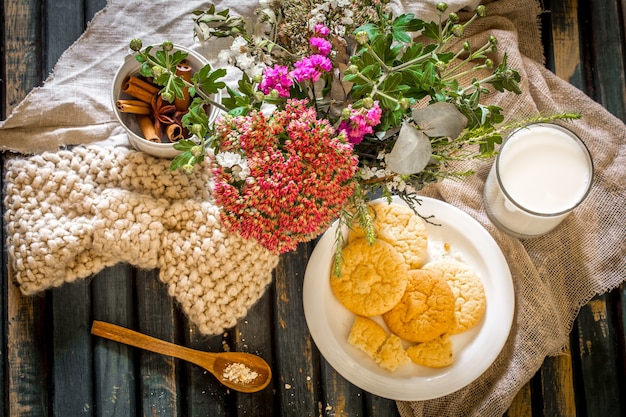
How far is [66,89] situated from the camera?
124 centimetres


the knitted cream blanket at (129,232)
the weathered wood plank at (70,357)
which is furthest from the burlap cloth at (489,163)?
the weathered wood plank at (70,357)

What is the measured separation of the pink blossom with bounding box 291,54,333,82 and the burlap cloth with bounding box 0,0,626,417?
0.43m

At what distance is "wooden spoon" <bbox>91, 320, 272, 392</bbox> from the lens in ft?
4.01

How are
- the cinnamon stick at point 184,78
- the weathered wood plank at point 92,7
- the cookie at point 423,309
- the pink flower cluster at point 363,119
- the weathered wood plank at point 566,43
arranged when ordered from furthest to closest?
the weathered wood plank at point 566,43
the weathered wood plank at point 92,7
the cookie at point 423,309
the cinnamon stick at point 184,78
the pink flower cluster at point 363,119

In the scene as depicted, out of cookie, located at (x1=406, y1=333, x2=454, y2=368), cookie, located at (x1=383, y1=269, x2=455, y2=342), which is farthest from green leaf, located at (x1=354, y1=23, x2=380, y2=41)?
cookie, located at (x1=406, y1=333, x2=454, y2=368)

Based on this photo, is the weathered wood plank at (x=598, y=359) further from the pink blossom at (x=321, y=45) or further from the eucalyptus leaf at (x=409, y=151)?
the pink blossom at (x=321, y=45)

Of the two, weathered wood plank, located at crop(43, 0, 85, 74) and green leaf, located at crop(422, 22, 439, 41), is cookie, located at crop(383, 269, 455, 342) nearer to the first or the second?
green leaf, located at crop(422, 22, 439, 41)

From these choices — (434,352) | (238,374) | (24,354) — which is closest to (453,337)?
(434,352)

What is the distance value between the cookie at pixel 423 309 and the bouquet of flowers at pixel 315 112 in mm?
327

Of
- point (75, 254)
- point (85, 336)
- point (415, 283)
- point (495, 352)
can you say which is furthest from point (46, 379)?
point (495, 352)

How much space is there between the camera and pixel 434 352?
122cm

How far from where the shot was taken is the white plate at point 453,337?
3.96 ft

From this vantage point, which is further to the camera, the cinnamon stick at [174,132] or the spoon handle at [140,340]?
the spoon handle at [140,340]

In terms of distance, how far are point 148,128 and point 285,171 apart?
0.41 meters
